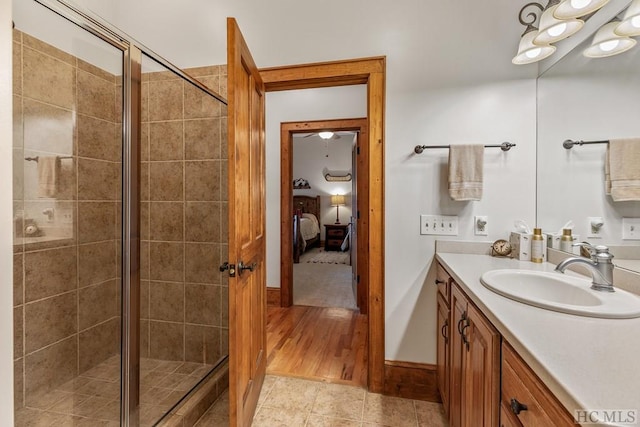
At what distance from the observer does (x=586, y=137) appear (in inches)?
55.1

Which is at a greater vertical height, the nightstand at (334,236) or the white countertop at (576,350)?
the white countertop at (576,350)

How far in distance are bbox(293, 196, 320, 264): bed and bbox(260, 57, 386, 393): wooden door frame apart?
12.4 feet

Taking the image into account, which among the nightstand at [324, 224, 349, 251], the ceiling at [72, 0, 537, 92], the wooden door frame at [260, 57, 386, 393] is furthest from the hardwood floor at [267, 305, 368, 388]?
the nightstand at [324, 224, 349, 251]

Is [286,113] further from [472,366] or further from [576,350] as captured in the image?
[576,350]

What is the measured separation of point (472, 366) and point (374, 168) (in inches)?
46.6

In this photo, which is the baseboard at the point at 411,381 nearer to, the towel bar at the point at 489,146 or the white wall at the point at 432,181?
the white wall at the point at 432,181

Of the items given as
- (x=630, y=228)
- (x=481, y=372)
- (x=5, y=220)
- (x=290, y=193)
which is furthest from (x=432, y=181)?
(x=5, y=220)

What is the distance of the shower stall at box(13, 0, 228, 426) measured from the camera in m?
→ 1.53

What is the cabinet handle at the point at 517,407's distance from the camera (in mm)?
692

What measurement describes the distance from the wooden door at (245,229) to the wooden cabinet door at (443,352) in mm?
1046

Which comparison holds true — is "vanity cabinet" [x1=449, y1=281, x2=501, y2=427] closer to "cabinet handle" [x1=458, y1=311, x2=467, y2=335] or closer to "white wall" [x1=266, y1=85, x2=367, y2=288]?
"cabinet handle" [x1=458, y1=311, x2=467, y2=335]

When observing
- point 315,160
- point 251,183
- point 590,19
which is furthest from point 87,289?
point 315,160

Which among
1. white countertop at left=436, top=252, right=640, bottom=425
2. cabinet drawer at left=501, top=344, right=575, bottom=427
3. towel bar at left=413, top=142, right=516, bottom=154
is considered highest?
towel bar at left=413, top=142, right=516, bottom=154

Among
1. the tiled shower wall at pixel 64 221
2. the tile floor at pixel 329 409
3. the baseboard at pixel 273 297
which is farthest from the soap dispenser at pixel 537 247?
the tiled shower wall at pixel 64 221
